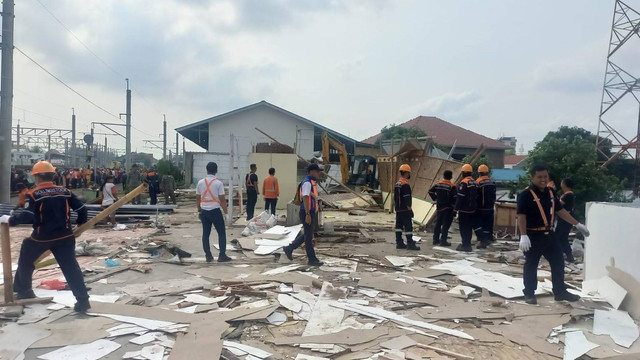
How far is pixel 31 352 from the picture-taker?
4359mm

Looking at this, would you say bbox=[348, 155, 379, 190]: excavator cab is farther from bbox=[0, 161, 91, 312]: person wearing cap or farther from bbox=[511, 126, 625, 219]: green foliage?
bbox=[0, 161, 91, 312]: person wearing cap

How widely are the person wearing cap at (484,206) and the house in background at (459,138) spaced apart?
3484cm

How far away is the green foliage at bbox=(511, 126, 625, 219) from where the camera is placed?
43.0 feet

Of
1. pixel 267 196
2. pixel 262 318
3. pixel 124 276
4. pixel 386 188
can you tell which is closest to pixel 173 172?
pixel 386 188

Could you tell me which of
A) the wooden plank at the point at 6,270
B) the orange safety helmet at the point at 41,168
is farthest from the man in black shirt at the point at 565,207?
the wooden plank at the point at 6,270

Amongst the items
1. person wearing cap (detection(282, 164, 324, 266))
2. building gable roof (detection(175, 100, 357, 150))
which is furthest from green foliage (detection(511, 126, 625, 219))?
building gable roof (detection(175, 100, 357, 150))

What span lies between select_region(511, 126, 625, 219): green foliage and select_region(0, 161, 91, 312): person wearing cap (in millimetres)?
12123

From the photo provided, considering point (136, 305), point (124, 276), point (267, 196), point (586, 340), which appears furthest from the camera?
point (267, 196)

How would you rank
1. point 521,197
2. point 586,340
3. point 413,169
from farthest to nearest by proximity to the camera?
1. point 413,169
2. point 521,197
3. point 586,340

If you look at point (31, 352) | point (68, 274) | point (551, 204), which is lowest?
point (31, 352)

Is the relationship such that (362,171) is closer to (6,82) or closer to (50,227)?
(6,82)

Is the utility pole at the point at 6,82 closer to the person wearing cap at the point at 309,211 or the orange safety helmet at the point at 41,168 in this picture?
the orange safety helmet at the point at 41,168

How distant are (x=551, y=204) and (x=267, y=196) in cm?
884

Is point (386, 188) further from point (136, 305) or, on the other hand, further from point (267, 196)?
point (136, 305)
